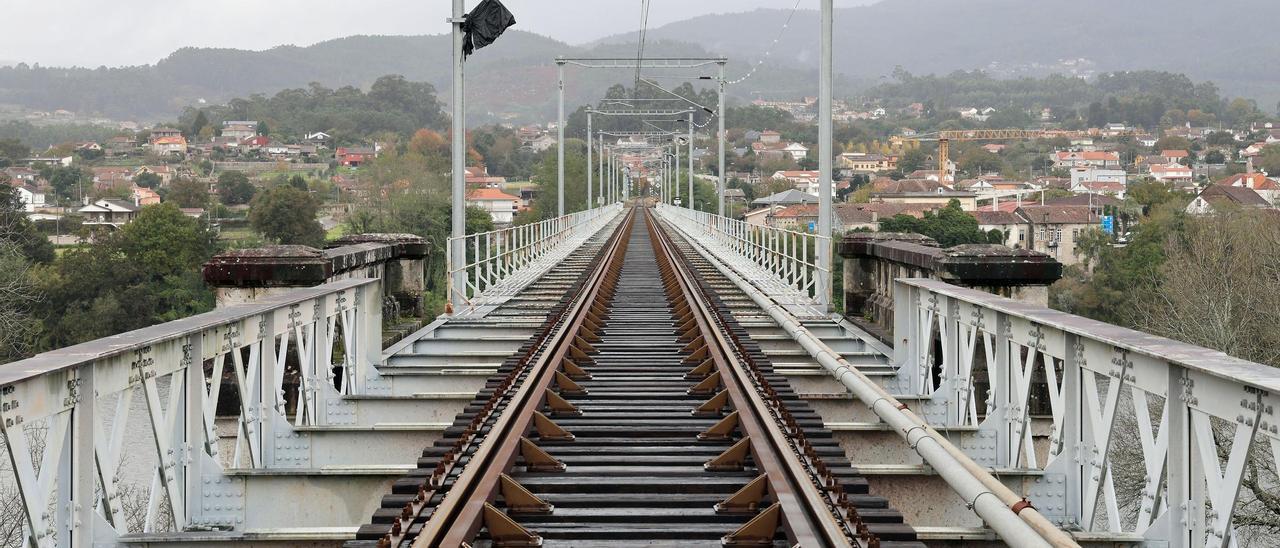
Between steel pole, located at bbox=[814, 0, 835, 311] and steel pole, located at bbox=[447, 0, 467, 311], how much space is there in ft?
15.4

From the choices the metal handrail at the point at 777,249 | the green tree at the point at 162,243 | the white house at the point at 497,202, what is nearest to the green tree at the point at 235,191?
the white house at the point at 497,202

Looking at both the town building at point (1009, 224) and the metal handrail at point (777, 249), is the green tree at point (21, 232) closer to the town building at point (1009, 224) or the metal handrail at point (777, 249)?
the metal handrail at point (777, 249)

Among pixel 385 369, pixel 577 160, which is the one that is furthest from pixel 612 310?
pixel 577 160

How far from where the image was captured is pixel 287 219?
351 feet

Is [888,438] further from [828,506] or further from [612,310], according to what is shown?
[612,310]

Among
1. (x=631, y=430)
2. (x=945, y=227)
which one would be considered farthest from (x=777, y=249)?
(x=945, y=227)

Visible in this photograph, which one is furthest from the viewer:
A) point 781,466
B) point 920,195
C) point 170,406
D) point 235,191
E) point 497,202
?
point 235,191

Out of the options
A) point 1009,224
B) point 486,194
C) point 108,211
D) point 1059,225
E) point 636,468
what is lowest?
point 1059,225

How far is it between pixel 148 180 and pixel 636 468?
201909 millimetres

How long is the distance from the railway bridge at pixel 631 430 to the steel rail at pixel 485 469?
25 mm

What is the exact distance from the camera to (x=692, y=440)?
24.8 feet

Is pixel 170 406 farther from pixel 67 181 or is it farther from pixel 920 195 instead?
pixel 67 181

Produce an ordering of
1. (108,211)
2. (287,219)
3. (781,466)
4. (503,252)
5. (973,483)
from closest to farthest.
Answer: (973,483) → (781,466) → (503,252) → (287,219) → (108,211)

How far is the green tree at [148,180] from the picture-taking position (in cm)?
19125
